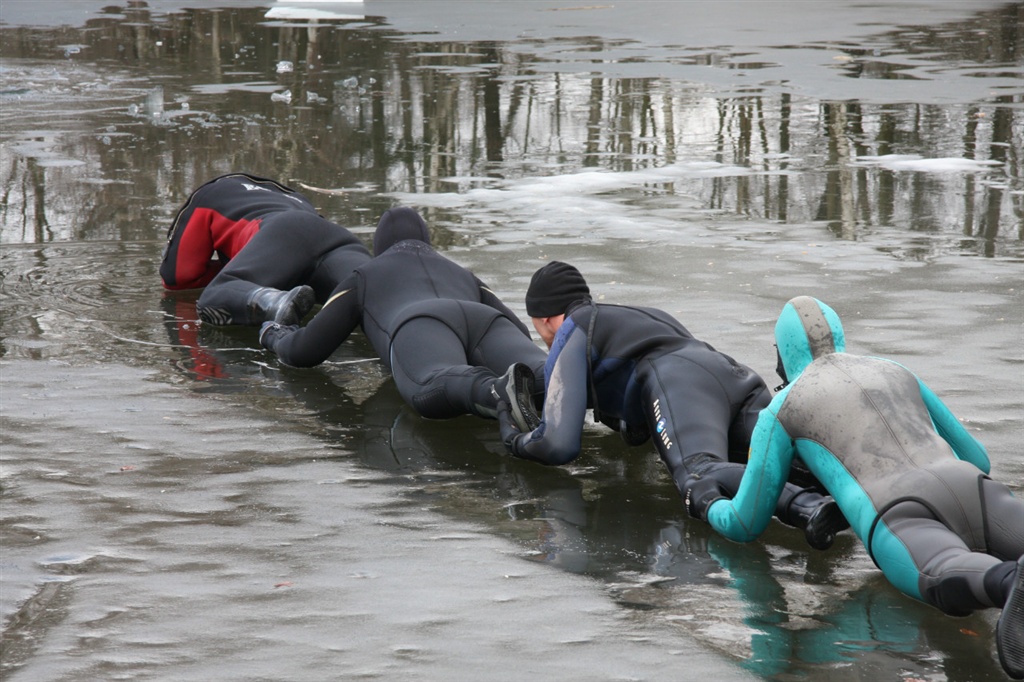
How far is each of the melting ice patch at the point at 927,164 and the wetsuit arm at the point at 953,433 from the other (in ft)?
25.5

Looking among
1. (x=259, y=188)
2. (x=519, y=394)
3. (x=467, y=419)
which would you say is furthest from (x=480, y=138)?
(x=519, y=394)

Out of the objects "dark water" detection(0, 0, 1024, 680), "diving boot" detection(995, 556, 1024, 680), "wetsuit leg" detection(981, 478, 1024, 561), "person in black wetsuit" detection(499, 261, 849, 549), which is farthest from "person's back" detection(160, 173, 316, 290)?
"diving boot" detection(995, 556, 1024, 680)

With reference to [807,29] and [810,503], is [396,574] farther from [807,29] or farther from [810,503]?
[807,29]

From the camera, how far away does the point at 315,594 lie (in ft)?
14.0

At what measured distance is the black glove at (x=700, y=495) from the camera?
4645 mm

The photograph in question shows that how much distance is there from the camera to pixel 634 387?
17.4 ft

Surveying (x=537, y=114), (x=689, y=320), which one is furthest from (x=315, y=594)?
(x=537, y=114)

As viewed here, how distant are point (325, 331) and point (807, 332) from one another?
288cm

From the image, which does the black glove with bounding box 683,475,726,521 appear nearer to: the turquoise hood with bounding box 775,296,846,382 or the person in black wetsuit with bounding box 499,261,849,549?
the person in black wetsuit with bounding box 499,261,849,549

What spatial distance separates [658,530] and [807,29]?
66.7 ft

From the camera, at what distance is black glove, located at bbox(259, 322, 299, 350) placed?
7.01 m

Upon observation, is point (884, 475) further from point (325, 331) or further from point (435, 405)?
point (325, 331)

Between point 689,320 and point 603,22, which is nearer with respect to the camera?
point 689,320

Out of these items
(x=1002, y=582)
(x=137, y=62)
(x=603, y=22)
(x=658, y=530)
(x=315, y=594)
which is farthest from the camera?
(x=603, y=22)
